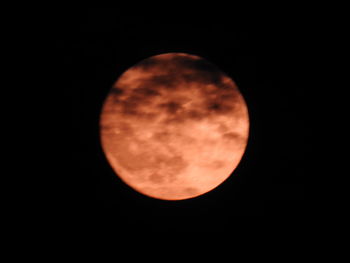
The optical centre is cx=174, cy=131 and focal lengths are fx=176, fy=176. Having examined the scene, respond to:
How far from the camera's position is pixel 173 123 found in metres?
1.29

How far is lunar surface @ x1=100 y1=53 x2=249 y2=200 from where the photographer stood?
1.29 m

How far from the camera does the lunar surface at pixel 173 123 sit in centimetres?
129

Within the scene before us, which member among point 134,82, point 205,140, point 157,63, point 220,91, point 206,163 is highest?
point 157,63

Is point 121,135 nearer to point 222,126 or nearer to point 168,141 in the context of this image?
point 168,141

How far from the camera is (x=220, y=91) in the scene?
133cm

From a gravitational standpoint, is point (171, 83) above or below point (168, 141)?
above

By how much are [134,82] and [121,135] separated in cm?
41

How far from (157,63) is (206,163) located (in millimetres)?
844

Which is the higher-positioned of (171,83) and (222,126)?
(171,83)

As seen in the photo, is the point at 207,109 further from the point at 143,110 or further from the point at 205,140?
the point at 143,110

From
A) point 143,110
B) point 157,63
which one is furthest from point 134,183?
point 157,63

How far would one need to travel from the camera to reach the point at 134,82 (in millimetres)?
1317

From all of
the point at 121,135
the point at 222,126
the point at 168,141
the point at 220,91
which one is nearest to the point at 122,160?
the point at 121,135

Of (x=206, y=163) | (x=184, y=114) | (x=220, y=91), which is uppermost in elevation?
(x=220, y=91)
